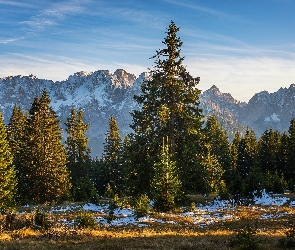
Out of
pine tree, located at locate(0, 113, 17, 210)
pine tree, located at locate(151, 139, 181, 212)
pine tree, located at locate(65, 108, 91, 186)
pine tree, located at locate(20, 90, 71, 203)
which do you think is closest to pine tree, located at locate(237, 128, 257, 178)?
pine tree, located at locate(65, 108, 91, 186)

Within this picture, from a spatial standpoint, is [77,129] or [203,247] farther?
[77,129]

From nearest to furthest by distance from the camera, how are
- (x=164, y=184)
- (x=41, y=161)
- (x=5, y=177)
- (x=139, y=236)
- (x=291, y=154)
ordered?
(x=139, y=236)
(x=164, y=184)
(x=5, y=177)
(x=41, y=161)
(x=291, y=154)

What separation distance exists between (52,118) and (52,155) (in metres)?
5.99

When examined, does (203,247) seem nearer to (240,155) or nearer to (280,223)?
(280,223)

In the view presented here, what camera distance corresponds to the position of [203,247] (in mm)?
12914

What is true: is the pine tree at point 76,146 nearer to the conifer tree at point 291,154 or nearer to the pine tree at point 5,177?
the pine tree at point 5,177

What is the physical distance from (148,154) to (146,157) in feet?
1.16

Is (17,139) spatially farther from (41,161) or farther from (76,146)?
(76,146)

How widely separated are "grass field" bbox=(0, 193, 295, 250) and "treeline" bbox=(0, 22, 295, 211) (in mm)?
3390

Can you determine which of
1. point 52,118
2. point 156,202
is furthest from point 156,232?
point 52,118

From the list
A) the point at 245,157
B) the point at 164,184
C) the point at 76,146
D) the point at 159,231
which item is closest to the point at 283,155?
the point at 245,157

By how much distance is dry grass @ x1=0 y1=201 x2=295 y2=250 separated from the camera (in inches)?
509

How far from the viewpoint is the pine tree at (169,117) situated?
28919 mm

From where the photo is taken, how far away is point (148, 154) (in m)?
29.4
